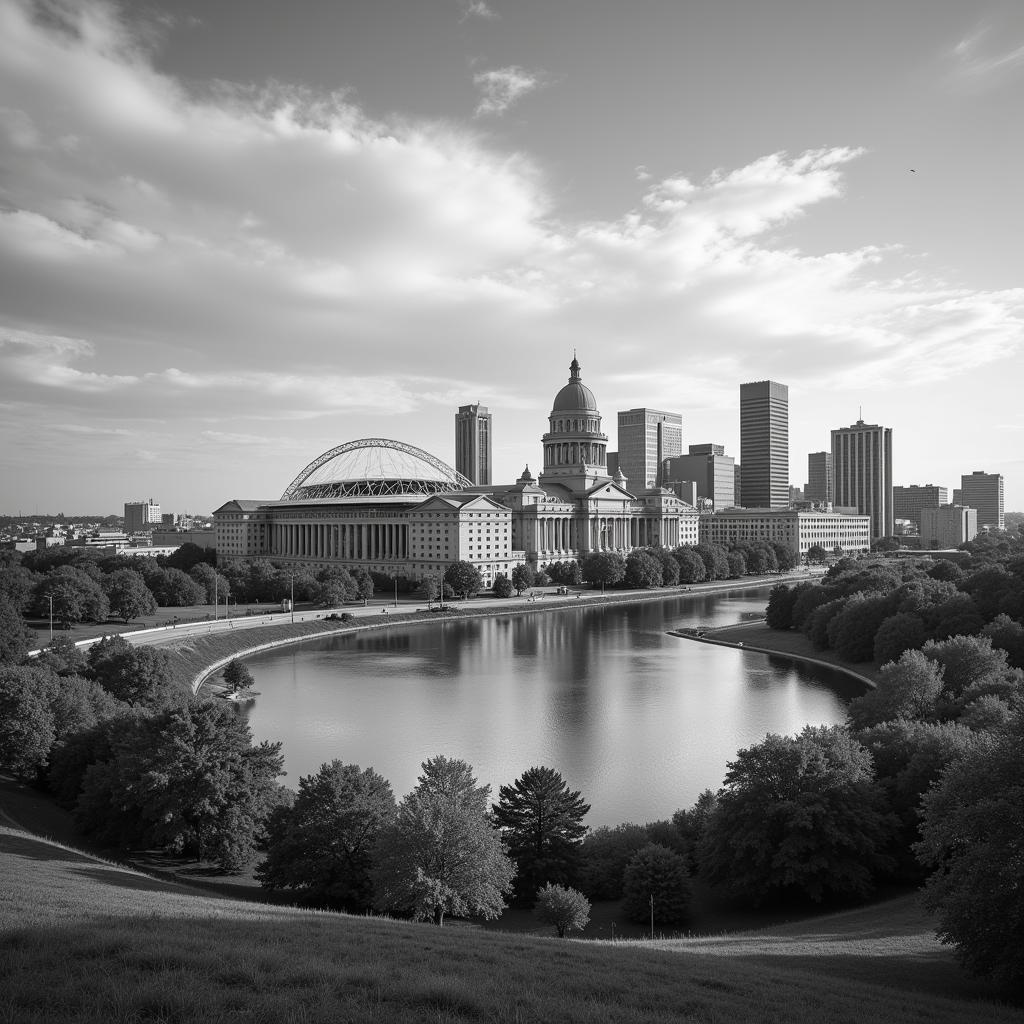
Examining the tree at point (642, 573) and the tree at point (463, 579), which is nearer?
the tree at point (463, 579)

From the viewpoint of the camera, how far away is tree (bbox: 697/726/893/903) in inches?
818

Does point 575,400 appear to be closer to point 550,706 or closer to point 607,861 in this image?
point 550,706

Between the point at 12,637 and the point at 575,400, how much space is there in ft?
331

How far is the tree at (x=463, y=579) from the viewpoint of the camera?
9312 centimetres

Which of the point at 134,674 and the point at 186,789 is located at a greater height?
the point at 134,674

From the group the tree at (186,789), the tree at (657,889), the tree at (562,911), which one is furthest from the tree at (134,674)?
the tree at (657,889)

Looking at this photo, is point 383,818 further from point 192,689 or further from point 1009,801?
point 192,689

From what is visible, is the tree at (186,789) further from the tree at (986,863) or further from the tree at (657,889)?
the tree at (986,863)

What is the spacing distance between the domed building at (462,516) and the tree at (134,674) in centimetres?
6160

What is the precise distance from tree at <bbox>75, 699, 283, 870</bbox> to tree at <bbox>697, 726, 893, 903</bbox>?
493 inches

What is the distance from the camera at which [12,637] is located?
44.6 metres

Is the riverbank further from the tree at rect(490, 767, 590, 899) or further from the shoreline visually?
the tree at rect(490, 767, 590, 899)

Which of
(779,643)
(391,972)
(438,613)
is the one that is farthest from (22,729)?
(438,613)

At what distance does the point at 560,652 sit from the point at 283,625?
2364 centimetres
